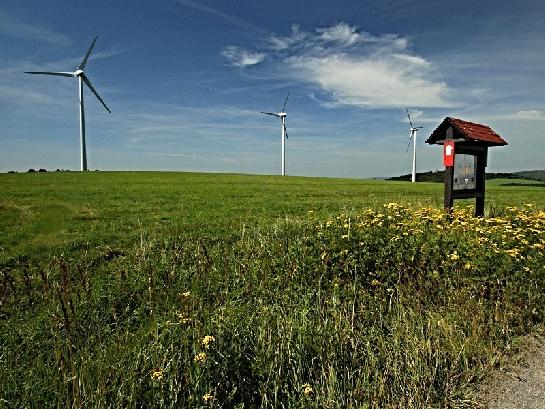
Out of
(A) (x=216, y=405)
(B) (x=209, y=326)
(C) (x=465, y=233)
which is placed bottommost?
(A) (x=216, y=405)

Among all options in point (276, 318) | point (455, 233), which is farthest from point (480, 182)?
point (276, 318)

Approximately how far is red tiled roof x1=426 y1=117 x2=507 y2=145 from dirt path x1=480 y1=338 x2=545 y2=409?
773 centimetres

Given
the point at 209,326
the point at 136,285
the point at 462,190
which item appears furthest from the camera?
the point at 462,190

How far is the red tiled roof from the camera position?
11281mm

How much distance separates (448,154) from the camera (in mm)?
11383

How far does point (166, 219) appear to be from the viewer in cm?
1376

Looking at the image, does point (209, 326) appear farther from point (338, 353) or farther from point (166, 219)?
point (166, 219)

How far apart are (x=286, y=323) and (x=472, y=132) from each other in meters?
9.18

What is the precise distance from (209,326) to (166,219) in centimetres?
970

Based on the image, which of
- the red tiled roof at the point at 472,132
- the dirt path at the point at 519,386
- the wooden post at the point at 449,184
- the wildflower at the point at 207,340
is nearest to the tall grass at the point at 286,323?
the wildflower at the point at 207,340

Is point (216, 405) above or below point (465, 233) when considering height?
below

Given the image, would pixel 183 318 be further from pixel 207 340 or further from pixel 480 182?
pixel 480 182

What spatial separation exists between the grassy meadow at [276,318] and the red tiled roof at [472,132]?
3153mm

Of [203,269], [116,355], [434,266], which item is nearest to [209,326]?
[116,355]
